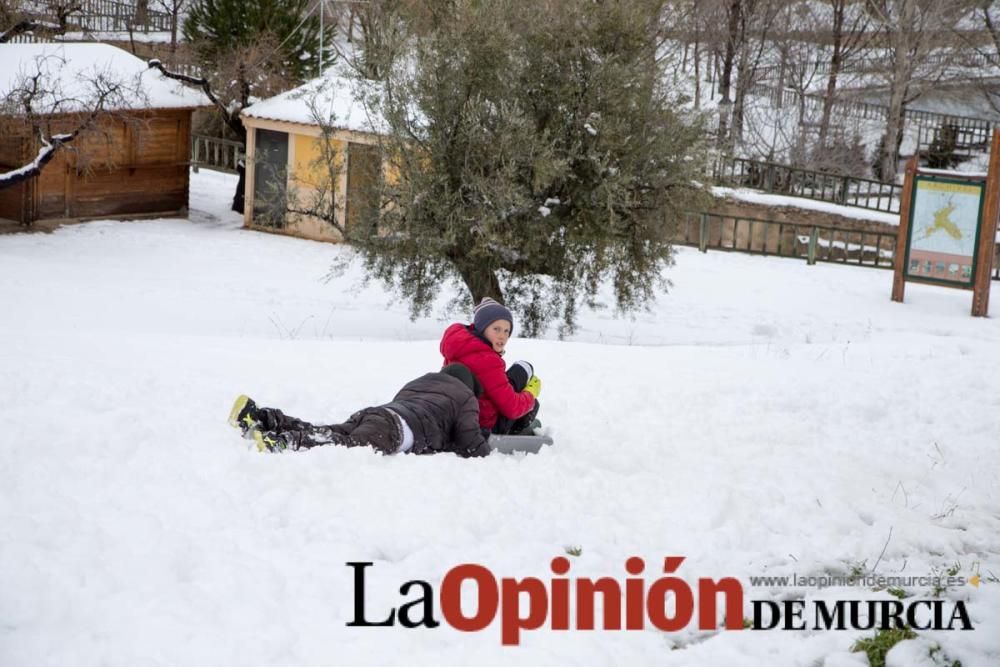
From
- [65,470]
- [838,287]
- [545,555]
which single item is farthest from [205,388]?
[838,287]

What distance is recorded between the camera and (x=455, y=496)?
630cm

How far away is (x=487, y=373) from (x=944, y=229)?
561 inches

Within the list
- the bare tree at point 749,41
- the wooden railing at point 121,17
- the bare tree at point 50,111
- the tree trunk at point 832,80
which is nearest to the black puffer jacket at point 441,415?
the bare tree at point 50,111

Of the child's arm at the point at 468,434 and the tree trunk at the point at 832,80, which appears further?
the tree trunk at the point at 832,80

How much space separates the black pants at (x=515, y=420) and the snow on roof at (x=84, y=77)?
1729 cm

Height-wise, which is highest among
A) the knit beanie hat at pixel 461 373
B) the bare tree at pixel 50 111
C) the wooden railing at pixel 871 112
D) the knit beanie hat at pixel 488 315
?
the wooden railing at pixel 871 112

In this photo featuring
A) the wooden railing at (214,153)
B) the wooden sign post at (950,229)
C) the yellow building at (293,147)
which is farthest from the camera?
the wooden railing at (214,153)

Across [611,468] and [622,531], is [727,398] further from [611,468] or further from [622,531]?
[622,531]

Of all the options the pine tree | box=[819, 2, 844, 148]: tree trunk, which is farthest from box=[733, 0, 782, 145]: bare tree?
the pine tree

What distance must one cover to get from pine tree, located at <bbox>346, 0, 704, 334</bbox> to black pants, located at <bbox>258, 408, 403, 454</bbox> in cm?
939

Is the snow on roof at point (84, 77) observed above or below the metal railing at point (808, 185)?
above

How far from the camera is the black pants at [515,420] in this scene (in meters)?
7.83

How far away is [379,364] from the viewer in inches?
391

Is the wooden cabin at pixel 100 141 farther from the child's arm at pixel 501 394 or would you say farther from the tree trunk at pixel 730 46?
the child's arm at pixel 501 394
